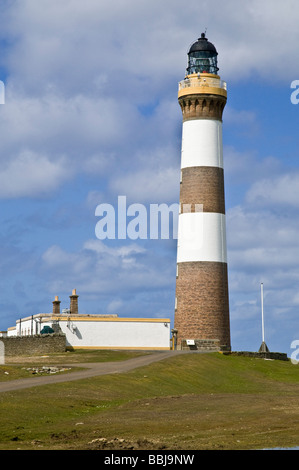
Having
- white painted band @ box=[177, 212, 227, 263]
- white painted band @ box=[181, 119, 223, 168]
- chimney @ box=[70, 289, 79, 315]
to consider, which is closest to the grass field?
white painted band @ box=[177, 212, 227, 263]

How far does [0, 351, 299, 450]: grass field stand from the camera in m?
29.3

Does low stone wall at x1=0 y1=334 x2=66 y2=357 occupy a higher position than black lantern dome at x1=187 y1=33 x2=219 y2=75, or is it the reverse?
black lantern dome at x1=187 y1=33 x2=219 y2=75

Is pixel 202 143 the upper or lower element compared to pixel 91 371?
upper

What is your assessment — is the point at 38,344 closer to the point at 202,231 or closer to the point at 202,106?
the point at 202,231

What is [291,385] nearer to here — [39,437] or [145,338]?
[145,338]

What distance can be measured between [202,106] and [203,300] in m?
16.3

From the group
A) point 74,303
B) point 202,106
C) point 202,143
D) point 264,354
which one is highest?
point 202,106

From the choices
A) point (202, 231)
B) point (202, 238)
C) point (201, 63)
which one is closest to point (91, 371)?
point (202, 238)

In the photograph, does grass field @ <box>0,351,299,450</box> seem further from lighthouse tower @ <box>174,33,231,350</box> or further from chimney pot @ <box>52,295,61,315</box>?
chimney pot @ <box>52,295,61,315</box>

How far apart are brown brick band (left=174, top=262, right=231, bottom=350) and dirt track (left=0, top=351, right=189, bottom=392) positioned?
4388 millimetres

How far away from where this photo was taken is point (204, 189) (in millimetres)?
71062

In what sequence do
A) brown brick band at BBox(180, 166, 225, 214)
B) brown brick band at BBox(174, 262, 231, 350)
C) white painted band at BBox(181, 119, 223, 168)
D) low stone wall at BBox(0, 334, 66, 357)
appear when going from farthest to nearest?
white painted band at BBox(181, 119, 223, 168) < brown brick band at BBox(180, 166, 225, 214) < brown brick band at BBox(174, 262, 231, 350) < low stone wall at BBox(0, 334, 66, 357)

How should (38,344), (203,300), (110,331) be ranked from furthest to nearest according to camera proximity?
1. (110,331)
2. (203,300)
3. (38,344)
